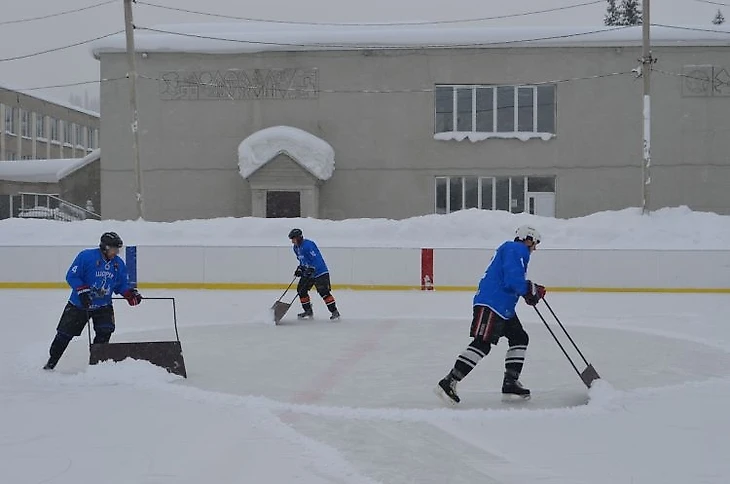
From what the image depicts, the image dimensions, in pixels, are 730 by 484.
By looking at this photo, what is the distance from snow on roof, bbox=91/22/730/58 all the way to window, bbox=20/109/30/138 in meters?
23.1

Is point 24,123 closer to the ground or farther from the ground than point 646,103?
farther from the ground

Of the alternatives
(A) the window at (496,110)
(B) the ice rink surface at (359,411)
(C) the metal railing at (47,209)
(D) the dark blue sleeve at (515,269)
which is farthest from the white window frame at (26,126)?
(D) the dark blue sleeve at (515,269)

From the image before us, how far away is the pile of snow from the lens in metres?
16.0

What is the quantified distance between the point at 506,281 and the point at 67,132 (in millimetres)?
45635

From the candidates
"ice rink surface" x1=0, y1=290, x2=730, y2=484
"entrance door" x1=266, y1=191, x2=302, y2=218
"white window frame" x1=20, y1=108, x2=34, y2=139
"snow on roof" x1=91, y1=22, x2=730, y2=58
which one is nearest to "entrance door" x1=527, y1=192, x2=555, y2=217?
"snow on roof" x1=91, y1=22, x2=730, y2=58

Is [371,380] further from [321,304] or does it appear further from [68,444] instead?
[321,304]

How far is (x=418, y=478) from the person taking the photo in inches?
164

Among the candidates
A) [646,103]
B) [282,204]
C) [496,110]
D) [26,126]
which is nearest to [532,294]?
[646,103]

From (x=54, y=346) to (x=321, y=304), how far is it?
6.30m

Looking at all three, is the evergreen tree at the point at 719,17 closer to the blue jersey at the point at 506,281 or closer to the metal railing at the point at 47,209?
the metal railing at the point at 47,209

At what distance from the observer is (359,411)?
5.69 meters

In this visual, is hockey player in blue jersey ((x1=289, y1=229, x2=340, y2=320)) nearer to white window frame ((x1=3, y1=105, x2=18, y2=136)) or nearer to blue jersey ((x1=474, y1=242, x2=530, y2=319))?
blue jersey ((x1=474, y1=242, x2=530, y2=319))

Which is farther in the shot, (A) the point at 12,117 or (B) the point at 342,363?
(A) the point at 12,117

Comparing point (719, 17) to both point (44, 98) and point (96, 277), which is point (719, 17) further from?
point (96, 277)
